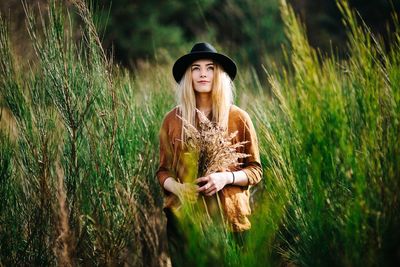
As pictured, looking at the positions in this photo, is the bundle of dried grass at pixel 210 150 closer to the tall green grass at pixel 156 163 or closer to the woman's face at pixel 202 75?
the tall green grass at pixel 156 163

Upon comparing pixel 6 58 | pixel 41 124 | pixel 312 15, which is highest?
pixel 312 15

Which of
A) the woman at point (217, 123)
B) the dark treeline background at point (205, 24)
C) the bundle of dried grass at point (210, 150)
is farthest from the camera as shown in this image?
the dark treeline background at point (205, 24)

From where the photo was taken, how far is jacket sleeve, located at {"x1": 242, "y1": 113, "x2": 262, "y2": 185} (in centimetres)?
213

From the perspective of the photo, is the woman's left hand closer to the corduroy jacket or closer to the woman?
the woman

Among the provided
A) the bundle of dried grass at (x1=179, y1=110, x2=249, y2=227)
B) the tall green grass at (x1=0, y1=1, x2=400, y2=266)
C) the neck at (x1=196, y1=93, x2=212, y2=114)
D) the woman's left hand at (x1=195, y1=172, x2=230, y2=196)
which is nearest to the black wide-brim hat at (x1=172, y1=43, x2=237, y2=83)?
the neck at (x1=196, y1=93, x2=212, y2=114)

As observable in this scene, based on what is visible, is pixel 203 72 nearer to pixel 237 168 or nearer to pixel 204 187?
pixel 237 168

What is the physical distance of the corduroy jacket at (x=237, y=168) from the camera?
2105 mm

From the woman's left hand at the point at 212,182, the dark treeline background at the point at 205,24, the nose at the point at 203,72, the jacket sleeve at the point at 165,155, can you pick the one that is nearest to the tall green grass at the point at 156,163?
the jacket sleeve at the point at 165,155

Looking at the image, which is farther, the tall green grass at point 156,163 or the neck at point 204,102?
the neck at point 204,102

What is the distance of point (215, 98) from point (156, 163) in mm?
923

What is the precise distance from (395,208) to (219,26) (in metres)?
13.5

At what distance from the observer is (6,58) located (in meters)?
2.34

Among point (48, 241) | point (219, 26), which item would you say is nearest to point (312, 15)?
Answer: point (219, 26)

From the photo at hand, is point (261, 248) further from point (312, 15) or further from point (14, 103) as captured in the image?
point (312, 15)
